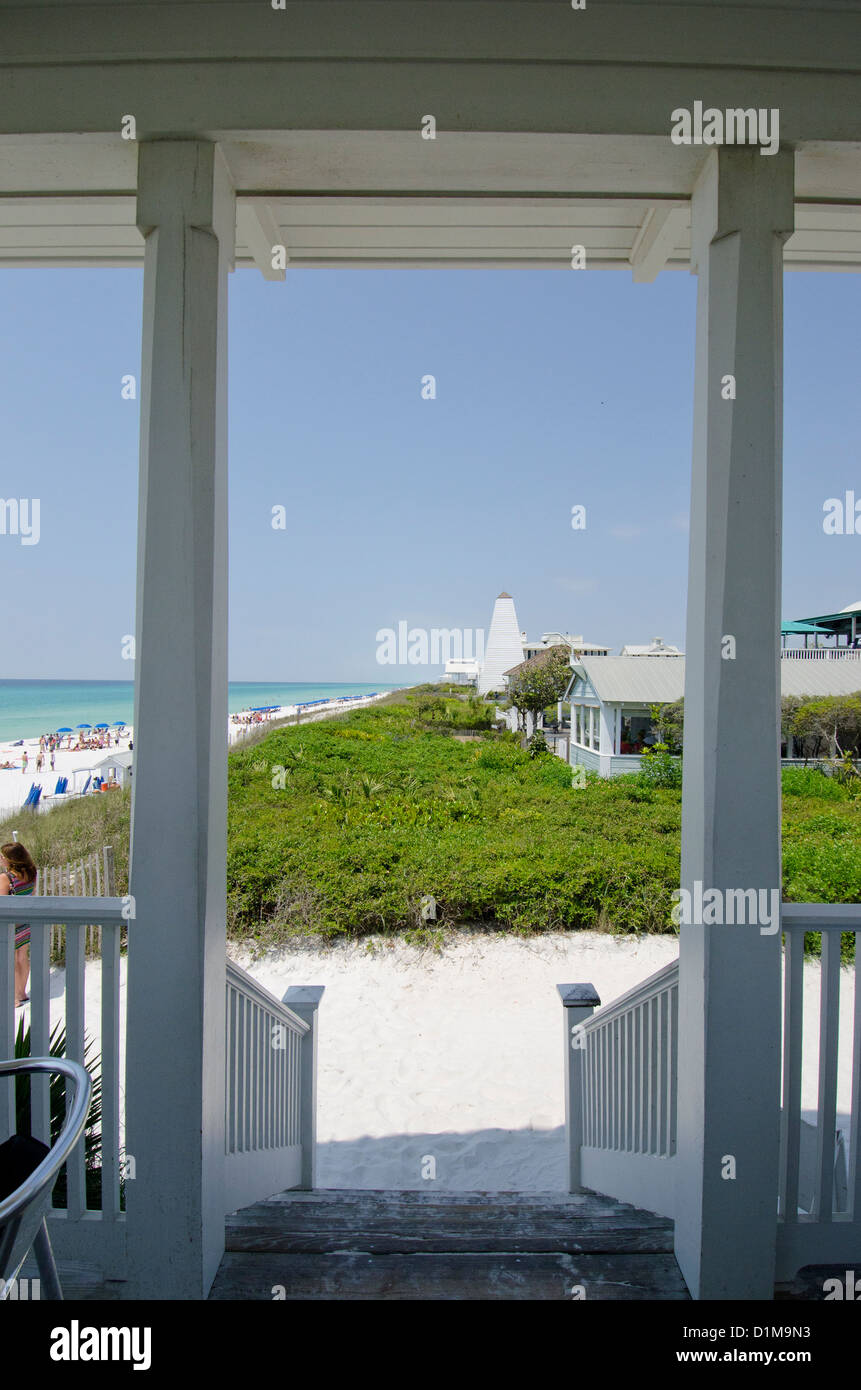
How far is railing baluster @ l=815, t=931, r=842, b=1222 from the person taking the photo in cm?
122

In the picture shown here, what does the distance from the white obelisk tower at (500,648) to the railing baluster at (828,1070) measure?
12651mm

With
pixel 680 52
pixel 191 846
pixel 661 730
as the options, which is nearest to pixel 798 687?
pixel 661 730

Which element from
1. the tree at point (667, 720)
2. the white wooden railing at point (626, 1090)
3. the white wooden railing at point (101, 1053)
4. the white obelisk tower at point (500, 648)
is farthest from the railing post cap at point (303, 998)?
the white obelisk tower at point (500, 648)

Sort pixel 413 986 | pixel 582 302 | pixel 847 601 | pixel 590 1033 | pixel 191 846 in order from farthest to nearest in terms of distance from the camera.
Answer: pixel 582 302
pixel 847 601
pixel 413 986
pixel 590 1033
pixel 191 846

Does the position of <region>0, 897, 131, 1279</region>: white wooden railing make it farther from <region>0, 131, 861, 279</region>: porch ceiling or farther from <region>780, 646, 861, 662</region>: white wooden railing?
<region>780, 646, 861, 662</region>: white wooden railing

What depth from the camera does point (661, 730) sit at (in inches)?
391

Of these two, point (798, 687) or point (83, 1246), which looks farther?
point (798, 687)

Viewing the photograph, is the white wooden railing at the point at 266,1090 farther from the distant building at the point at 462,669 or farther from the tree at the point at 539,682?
the distant building at the point at 462,669

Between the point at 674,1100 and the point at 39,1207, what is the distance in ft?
4.44

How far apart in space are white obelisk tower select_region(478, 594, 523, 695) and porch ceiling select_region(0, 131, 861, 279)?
12.4 metres

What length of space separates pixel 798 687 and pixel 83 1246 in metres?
8.65

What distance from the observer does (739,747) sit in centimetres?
115

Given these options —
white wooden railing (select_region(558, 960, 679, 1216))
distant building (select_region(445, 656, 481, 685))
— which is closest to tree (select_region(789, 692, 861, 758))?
white wooden railing (select_region(558, 960, 679, 1216))
